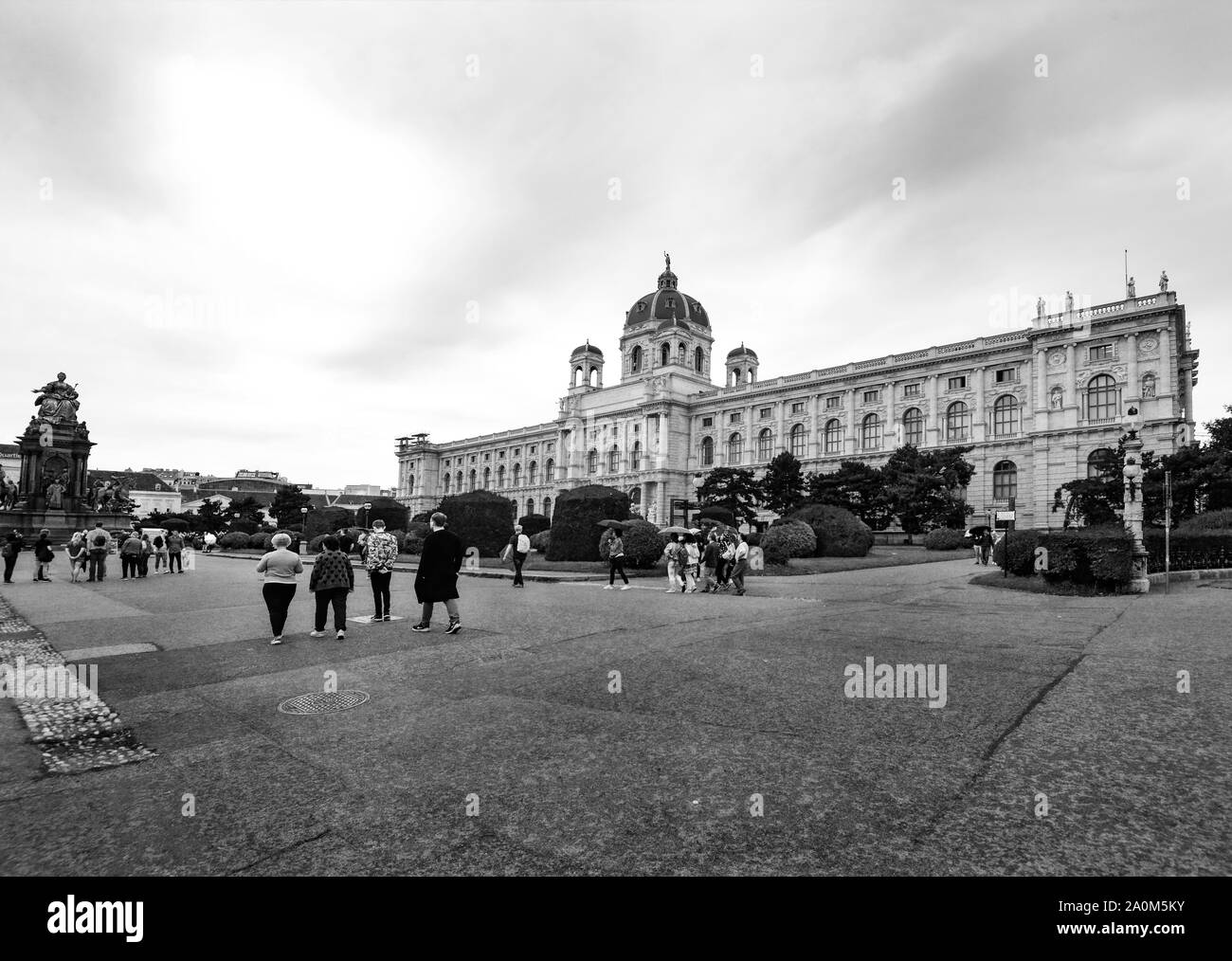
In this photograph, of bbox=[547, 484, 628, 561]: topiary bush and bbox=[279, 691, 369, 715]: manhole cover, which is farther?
bbox=[547, 484, 628, 561]: topiary bush

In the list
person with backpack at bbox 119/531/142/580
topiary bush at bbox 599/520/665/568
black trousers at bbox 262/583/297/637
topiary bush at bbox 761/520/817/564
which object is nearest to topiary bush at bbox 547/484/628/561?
topiary bush at bbox 599/520/665/568

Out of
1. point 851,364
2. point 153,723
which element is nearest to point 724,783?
point 153,723

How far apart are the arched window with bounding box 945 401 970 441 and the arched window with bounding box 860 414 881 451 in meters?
6.32

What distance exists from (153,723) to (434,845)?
351 cm

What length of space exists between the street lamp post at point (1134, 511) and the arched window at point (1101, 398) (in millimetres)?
39720

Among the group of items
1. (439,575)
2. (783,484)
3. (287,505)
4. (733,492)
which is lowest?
(439,575)

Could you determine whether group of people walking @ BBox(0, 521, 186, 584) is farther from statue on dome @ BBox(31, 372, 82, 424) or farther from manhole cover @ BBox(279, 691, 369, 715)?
statue on dome @ BBox(31, 372, 82, 424)

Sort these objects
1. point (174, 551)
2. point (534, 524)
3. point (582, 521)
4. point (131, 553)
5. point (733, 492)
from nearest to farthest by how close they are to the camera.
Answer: point (131, 553) < point (174, 551) < point (582, 521) < point (534, 524) < point (733, 492)

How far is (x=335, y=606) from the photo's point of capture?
930 cm

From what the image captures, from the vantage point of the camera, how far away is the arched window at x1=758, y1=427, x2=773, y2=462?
73500mm

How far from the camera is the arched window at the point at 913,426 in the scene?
61.6 meters

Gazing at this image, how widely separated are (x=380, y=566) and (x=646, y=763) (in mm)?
8006

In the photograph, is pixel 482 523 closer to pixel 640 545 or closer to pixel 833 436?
pixel 640 545

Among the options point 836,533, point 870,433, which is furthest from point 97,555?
point 870,433
